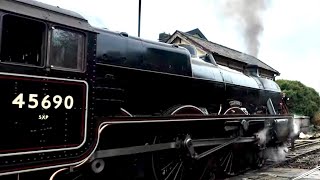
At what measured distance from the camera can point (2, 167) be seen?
4.31m

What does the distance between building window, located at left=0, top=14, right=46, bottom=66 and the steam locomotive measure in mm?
Result: 12

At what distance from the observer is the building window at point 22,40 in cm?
442

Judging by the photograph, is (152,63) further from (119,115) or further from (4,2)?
(4,2)

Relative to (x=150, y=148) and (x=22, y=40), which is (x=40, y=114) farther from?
(x=150, y=148)

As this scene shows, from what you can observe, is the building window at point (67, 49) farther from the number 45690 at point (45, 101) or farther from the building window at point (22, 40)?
the number 45690 at point (45, 101)

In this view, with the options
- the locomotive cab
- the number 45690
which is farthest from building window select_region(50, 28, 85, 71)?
the number 45690

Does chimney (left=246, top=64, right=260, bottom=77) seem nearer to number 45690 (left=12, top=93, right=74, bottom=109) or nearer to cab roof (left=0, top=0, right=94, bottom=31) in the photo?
cab roof (left=0, top=0, right=94, bottom=31)

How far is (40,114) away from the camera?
15.5 ft

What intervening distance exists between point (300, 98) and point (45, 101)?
32.4 metres

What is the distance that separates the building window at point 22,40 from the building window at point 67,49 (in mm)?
181

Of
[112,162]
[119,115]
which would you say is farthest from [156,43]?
[112,162]

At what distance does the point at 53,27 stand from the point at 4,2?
2.28 feet

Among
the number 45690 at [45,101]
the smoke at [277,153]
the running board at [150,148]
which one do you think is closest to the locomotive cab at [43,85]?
the number 45690 at [45,101]

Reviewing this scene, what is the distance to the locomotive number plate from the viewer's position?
4.37 metres
